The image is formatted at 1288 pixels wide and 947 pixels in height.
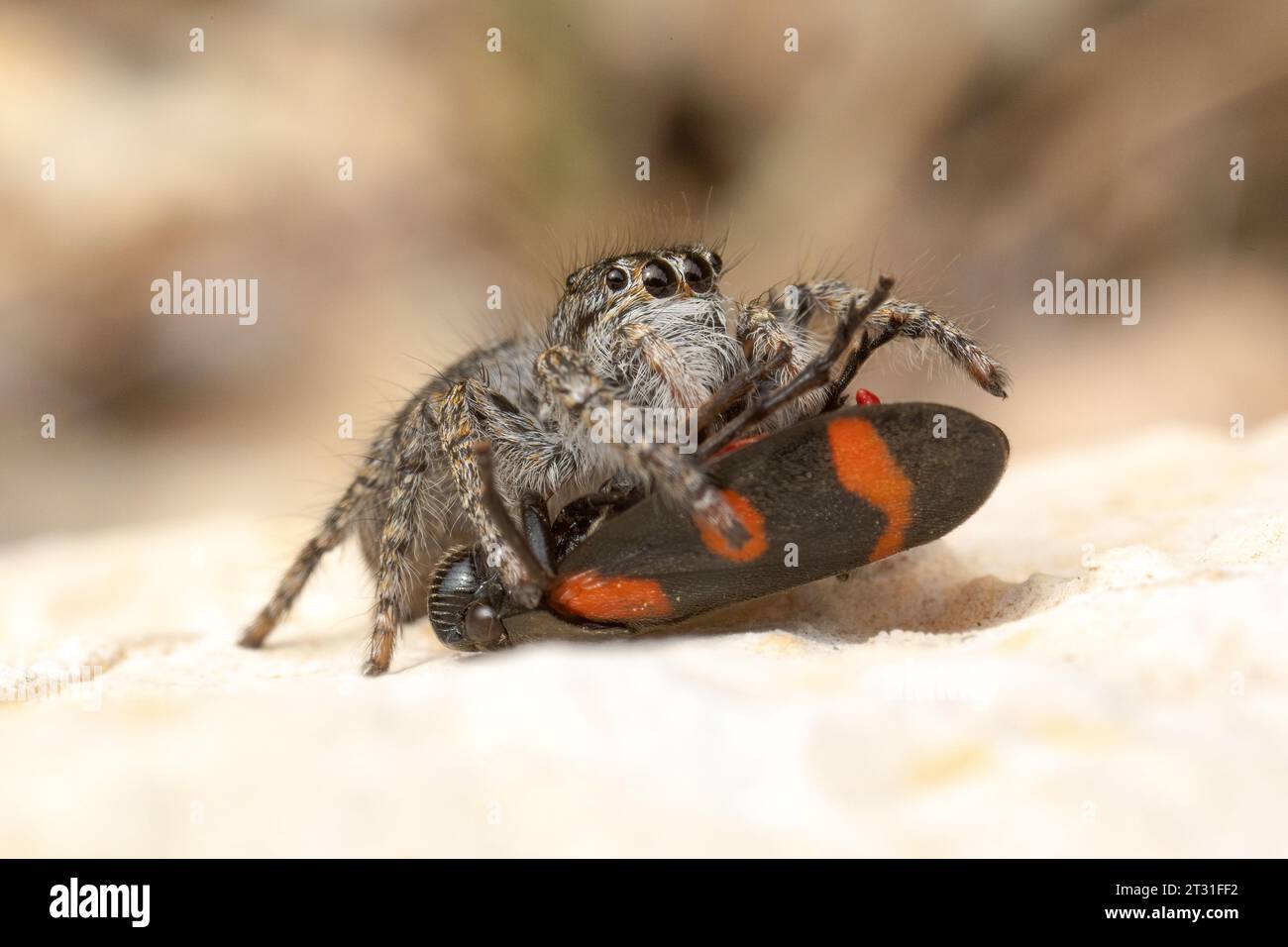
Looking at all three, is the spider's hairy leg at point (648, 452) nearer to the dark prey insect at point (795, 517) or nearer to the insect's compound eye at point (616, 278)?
the dark prey insect at point (795, 517)

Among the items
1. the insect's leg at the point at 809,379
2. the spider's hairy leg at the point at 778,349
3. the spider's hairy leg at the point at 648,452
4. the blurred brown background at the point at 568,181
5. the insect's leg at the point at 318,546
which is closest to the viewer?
the spider's hairy leg at the point at 648,452

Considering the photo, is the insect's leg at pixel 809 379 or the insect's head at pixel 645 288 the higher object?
the insect's head at pixel 645 288

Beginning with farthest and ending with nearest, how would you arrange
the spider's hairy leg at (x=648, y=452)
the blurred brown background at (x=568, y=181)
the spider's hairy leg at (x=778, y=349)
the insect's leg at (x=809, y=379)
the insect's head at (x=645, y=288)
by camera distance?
the blurred brown background at (x=568, y=181) → the insect's head at (x=645, y=288) → the spider's hairy leg at (x=778, y=349) → the insect's leg at (x=809, y=379) → the spider's hairy leg at (x=648, y=452)

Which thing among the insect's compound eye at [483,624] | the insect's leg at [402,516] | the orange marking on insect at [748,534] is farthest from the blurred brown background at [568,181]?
the orange marking on insect at [748,534]

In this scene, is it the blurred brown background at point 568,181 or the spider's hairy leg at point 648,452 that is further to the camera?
the blurred brown background at point 568,181

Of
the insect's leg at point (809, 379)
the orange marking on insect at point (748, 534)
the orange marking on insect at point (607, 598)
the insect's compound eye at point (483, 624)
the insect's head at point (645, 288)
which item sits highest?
the insect's head at point (645, 288)

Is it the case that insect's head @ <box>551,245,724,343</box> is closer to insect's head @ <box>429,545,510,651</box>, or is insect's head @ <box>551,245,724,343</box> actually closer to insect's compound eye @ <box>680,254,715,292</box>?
insect's compound eye @ <box>680,254,715,292</box>

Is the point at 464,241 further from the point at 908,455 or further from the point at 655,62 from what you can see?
the point at 908,455
